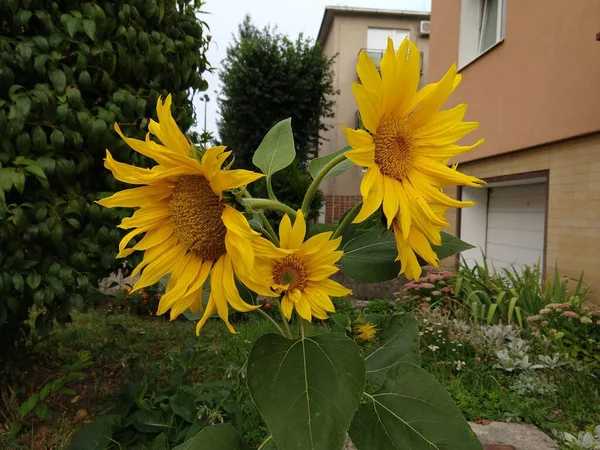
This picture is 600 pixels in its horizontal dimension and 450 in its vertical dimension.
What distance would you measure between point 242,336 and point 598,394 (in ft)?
8.76

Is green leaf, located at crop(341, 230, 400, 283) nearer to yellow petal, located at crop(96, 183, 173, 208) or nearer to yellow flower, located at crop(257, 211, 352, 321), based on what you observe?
yellow flower, located at crop(257, 211, 352, 321)

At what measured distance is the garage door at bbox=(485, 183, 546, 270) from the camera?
17.5 feet

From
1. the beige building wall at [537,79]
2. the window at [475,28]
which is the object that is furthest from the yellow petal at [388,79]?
the window at [475,28]

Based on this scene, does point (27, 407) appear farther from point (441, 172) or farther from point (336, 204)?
point (336, 204)

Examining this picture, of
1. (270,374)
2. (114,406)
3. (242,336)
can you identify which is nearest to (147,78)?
(114,406)

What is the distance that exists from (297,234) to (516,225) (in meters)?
5.89

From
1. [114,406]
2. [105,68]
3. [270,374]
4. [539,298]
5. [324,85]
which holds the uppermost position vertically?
[324,85]

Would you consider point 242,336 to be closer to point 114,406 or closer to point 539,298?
point 114,406

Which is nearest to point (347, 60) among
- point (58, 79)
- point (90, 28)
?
point (90, 28)

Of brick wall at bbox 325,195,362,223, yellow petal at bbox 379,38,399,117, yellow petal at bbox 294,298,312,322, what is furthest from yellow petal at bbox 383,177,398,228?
brick wall at bbox 325,195,362,223

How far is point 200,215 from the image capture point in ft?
2.20

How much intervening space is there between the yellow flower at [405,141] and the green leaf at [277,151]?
240 mm

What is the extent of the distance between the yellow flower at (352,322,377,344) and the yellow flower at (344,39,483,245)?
0.40 metres

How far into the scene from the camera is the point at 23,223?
72.6 inches
